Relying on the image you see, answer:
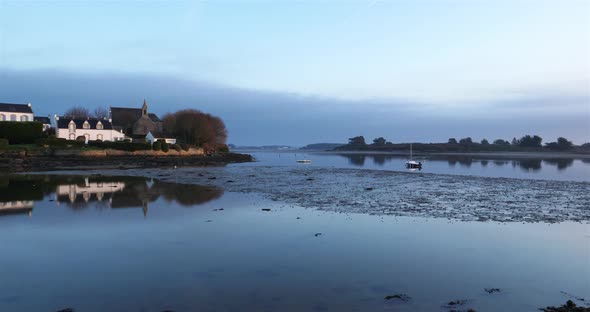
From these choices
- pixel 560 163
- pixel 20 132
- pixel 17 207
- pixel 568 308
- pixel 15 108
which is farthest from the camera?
pixel 560 163

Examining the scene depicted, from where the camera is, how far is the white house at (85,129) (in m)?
63.2

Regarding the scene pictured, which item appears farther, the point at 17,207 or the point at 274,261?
the point at 17,207

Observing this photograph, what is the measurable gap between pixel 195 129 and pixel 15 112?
2861cm

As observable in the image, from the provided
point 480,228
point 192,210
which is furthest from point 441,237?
point 192,210

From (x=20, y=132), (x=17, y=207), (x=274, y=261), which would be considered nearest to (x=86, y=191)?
(x=17, y=207)

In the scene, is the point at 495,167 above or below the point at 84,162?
below

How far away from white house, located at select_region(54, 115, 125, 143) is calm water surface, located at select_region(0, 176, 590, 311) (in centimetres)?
5243

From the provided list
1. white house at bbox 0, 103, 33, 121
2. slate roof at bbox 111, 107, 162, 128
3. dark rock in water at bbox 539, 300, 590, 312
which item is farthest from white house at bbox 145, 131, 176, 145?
dark rock in water at bbox 539, 300, 590, 312

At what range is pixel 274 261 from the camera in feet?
32.5

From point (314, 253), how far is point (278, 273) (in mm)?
1989

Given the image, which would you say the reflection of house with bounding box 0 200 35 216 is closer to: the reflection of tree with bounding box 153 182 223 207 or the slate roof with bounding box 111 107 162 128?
the reflection of tree with bounding box 153 182 223 207

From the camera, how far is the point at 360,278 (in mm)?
8695

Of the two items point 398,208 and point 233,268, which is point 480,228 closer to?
point 398,208

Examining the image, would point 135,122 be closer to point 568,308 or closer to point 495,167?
point 495,167
